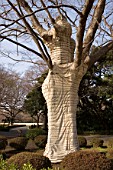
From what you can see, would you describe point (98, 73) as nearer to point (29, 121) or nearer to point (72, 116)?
point (72, 116)

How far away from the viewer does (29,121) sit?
54375 millimetres

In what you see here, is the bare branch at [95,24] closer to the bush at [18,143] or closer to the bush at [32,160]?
the bush at [32,160]

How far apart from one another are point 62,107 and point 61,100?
9.9 inches

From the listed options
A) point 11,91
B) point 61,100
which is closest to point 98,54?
point 61,100

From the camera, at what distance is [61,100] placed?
9312 mm

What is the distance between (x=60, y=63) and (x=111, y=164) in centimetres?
464

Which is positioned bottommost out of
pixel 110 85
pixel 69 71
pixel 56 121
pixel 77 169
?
pixel 77 169

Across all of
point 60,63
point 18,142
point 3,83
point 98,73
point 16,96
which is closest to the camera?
point 60,63

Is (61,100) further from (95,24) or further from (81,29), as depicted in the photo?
(95,24)

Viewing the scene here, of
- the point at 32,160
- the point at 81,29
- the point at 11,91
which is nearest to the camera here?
the point at 32,160

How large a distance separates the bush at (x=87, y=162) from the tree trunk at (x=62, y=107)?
2.93 metres

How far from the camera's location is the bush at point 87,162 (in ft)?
18.9

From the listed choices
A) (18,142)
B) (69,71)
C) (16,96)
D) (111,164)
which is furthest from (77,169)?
(16,96)

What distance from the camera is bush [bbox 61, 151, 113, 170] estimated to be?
5.77 m
